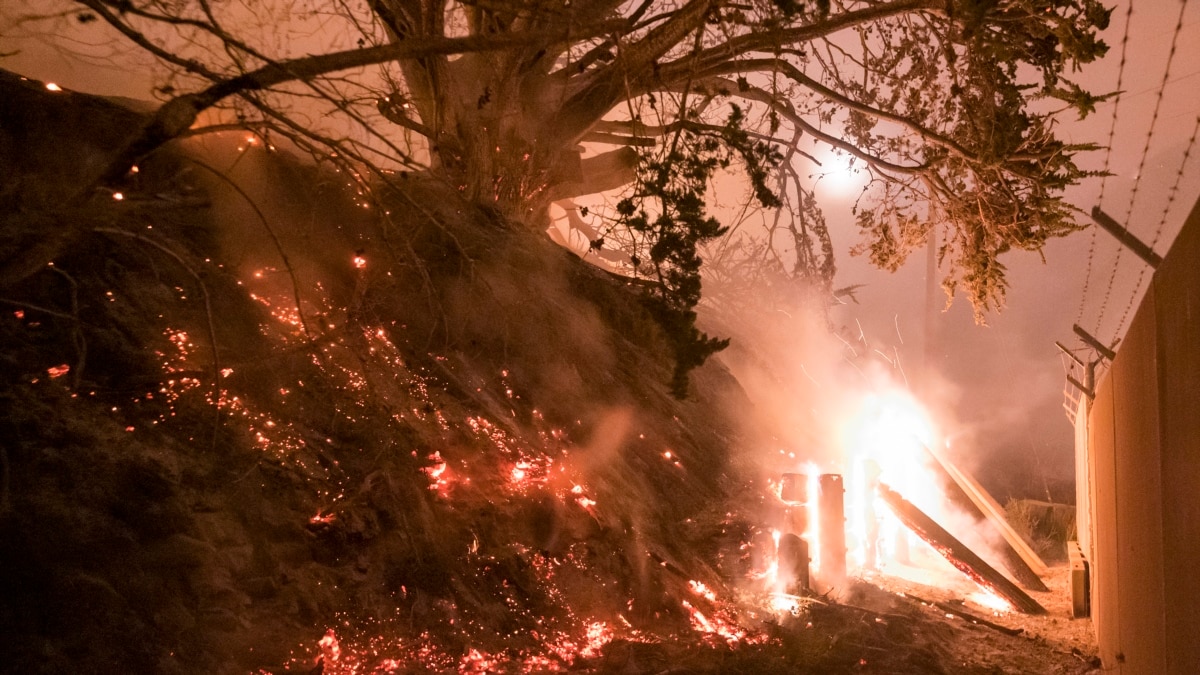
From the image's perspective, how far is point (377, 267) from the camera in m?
7.67

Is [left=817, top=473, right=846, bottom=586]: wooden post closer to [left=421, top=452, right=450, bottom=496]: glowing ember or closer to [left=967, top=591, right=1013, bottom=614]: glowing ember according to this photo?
[left=967, top=591, right=1013, bottom=614]: glowing ember

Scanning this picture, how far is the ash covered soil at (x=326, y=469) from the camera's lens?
14.3 ft

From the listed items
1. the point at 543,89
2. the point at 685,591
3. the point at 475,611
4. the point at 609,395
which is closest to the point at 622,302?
the point at 609,395

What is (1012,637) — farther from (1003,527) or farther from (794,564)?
(1003,527)

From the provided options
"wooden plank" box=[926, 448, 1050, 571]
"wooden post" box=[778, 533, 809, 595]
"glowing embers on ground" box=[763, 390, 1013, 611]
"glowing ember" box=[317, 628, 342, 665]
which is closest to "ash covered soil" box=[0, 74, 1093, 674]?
"glowing ember" box=[317, 628, 342, 665]

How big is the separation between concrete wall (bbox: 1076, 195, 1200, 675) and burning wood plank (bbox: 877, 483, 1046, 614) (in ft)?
8.22

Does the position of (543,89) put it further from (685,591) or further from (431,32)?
(685,591)

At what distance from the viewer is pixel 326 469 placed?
18.4 ft

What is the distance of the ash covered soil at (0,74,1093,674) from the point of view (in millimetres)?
4344

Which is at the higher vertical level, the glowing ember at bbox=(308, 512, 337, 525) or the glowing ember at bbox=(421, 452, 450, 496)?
the glowing ember at bbox=(421, 452, 450, 496)

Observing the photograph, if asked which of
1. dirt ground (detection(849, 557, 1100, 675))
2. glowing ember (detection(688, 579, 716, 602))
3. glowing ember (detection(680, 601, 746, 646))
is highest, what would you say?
glowing ember (detection(688, 579, 716, 602))

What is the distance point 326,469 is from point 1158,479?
518cm

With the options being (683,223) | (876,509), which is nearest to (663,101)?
(683,223)

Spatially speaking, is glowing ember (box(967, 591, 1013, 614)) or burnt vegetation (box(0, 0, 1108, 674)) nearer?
burnt vegetation (box(0, 0, 1108, 674))
